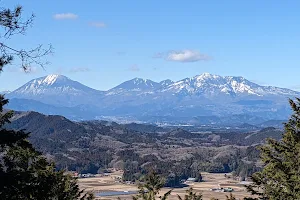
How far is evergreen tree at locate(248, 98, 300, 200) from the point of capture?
69.9ft

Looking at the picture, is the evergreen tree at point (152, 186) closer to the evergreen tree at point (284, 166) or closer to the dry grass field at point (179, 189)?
the evergreen tree at point (284, 166)

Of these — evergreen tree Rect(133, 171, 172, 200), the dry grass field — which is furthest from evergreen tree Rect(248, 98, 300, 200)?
the dry grass field

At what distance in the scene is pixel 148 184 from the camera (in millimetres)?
29344

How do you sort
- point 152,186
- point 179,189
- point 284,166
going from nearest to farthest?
1. point 284,166
2. point 152,186
3. point 179,189

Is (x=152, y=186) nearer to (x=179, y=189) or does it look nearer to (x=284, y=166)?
(x=284, y=166)

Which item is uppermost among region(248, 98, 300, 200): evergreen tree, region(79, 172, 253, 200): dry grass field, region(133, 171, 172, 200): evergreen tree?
region(248, 98, 300, 200): evergreen tree

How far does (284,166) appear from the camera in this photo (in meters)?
21.8

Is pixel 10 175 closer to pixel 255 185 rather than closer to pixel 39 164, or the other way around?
pixel 39 164

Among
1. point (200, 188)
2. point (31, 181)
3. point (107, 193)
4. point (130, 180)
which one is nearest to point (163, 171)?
point (130, 180)

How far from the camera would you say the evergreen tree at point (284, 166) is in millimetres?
21312

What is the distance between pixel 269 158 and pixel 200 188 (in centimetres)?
14977

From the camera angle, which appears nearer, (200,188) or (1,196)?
(1,196)

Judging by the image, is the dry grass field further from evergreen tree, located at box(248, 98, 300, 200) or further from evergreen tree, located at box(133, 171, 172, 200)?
evergreen tree, located at box(248, 98, 300, 200)

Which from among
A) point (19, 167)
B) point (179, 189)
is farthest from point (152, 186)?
point (179, 189)
